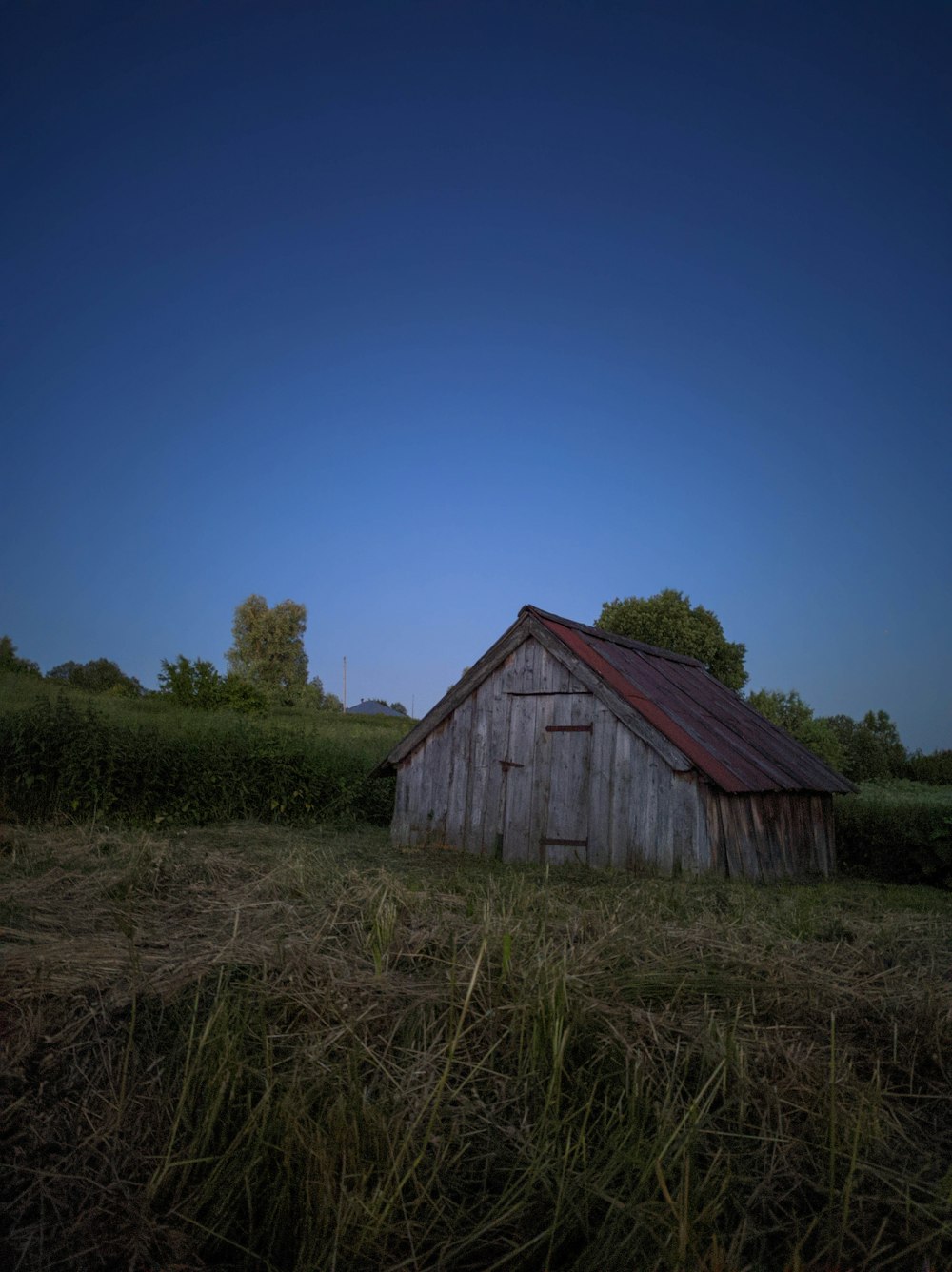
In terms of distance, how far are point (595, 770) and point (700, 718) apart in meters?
2.17

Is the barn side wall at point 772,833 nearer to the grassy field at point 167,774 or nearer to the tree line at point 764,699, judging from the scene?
the grassy field at point 167,774

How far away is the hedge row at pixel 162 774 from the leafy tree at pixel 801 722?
104 feet

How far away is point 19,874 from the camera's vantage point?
630 cm

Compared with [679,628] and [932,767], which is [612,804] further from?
[932,767]

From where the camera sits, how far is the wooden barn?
Result: 1102cm

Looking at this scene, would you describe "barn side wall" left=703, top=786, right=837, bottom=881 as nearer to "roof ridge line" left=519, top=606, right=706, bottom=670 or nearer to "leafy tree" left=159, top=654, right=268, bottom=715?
"roof ridge line" left=519, top=606, right=706, bottom=670

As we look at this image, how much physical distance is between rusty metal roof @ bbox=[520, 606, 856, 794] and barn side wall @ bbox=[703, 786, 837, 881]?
383 mm

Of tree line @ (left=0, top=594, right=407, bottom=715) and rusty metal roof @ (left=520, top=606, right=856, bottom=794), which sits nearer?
rusty metal roof @ (left=520, top=606, right=856, bottom=794)

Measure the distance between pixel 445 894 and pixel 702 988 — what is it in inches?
77.2

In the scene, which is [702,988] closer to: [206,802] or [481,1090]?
[481,1090]

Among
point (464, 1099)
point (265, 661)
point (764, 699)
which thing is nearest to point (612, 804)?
point (464, 1099)

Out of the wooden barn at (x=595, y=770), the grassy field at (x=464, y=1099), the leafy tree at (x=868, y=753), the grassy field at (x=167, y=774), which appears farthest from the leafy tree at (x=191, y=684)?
the leafy tree at (x=868, y=753)

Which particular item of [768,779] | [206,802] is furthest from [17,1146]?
[206,802]

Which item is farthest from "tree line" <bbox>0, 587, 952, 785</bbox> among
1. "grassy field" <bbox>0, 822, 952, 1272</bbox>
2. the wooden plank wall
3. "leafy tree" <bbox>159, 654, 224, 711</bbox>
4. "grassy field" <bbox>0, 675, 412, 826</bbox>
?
"grassy field" <bbox>0, 822, 952, 1272</bbox>
